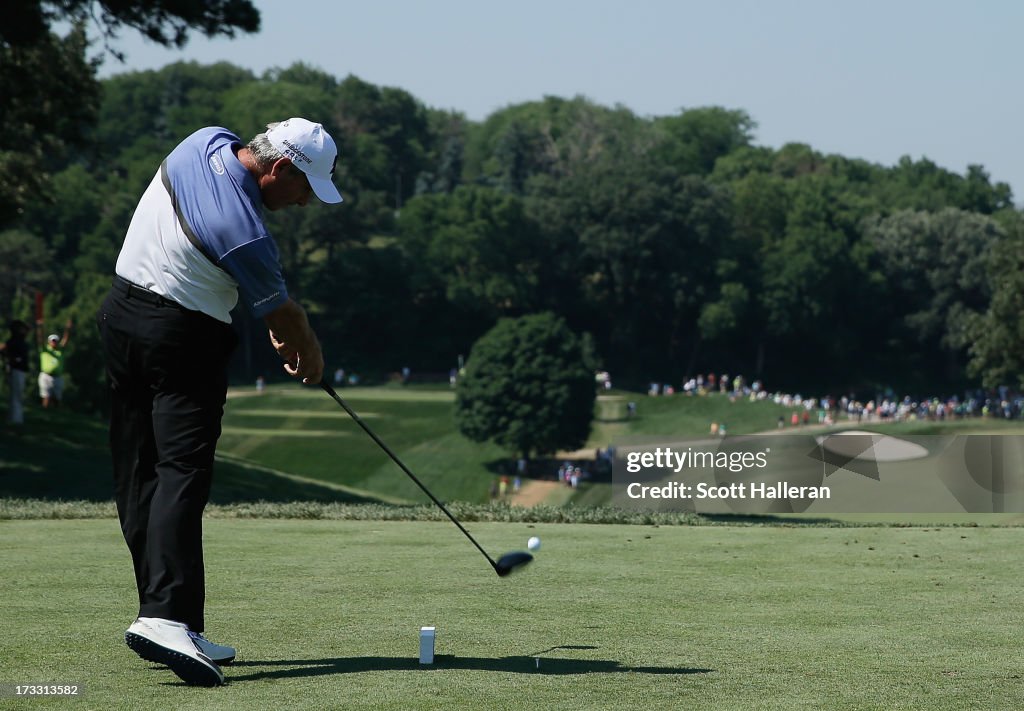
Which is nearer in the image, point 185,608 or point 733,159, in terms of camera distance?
point 185,608

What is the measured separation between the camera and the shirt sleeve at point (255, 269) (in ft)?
17.8

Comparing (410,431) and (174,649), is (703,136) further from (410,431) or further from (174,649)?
(174,649)

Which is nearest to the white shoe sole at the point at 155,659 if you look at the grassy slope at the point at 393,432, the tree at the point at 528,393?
the grassy slope at the point at 393,432

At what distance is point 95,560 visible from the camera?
27.6 feet

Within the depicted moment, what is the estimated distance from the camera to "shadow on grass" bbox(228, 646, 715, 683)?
545 cm

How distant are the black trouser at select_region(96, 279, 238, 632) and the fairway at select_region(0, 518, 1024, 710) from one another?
340 mm

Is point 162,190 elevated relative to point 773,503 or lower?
elevated

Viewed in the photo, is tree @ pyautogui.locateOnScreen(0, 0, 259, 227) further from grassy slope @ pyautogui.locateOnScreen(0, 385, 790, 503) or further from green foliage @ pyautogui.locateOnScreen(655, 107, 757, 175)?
green foliage @ pyautogui.locateOnScreen(655, 107, 757, 175)

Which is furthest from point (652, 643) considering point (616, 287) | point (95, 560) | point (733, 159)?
point (733, 159)

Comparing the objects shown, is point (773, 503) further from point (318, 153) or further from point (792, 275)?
point (792, 275)

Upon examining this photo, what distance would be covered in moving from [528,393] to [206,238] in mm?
79066

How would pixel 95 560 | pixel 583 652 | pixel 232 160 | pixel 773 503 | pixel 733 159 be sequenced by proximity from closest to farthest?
pixel 232 160
pixel 583 652
pixel 95 560
pixel 773 503
pixel 733 159

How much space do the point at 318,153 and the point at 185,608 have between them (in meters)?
1.81

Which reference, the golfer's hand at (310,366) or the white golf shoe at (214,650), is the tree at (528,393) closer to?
the golfer's hand at (310,366)
